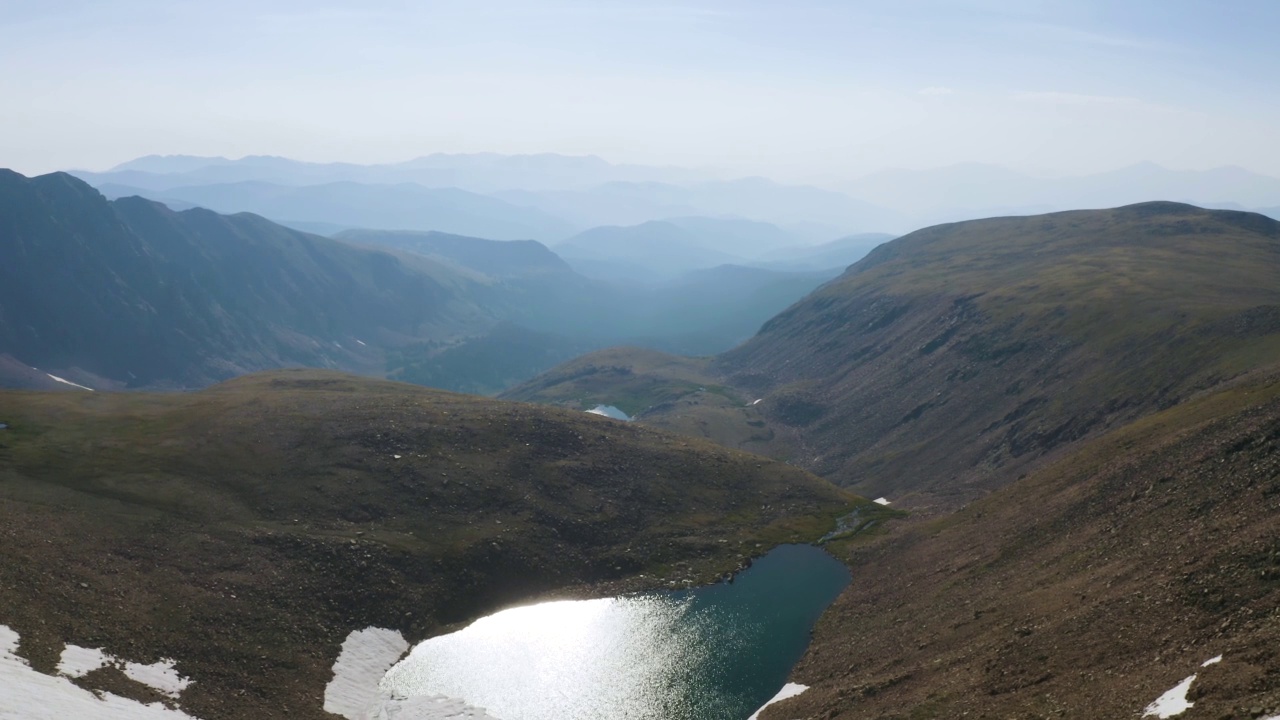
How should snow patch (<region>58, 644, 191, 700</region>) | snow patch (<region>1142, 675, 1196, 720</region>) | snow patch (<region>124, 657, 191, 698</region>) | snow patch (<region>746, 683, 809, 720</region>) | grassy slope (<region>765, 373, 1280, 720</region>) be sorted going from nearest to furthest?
snow patch (<region>1142, 675, 1196, 720</region>)
grassy slope (<region>765, 373, 1280, 720</region>)
snow patch (<region>58, 644, 191, 700</region>)
snow patch (<region>124, 657, 191, 698</region>)
snow patch (<region>746, 683, 809, 720</region>)

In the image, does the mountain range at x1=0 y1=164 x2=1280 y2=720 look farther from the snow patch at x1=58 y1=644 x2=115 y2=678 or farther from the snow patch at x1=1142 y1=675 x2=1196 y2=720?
the snow patch at x1=58 y1=644 x2=115 y2=678

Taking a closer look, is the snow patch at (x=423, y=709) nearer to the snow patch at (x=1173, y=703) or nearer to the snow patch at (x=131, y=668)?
the snow patch at (x=131, y=668)

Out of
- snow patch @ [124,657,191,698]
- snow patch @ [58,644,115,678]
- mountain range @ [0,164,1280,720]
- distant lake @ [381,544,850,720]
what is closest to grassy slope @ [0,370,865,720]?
mountain range @ [0,164,1280,720]

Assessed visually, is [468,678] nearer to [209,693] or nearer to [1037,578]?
[209,693]

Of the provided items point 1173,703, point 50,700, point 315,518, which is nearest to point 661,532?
point 315,518

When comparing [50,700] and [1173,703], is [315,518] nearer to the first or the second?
[50,700]

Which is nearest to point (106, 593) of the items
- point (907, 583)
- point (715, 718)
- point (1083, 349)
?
point (715, 718)

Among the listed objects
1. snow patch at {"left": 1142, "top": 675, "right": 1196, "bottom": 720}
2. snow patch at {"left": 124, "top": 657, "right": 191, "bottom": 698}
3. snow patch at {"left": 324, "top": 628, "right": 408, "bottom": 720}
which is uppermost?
snow patch at {"left": 1142, "top": 675, "right": 1196, "bottom": 720}
